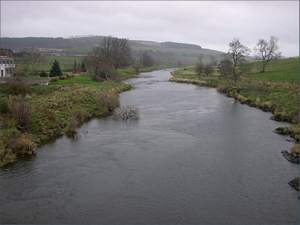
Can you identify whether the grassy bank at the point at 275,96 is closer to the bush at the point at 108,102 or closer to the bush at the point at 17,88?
the bush at the point at 108,102

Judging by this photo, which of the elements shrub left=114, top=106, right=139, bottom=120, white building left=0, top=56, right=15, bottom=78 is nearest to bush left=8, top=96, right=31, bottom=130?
shrub left=114, top=106, right=139, bottom=120

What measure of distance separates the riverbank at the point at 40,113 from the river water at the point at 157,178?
44.6 inches

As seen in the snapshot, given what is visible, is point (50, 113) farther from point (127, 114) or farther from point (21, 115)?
point (127, 114)

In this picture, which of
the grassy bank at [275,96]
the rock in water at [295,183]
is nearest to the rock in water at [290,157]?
the rock in water at [295,183]

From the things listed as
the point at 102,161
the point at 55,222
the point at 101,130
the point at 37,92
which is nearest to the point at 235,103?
the point at 101,130

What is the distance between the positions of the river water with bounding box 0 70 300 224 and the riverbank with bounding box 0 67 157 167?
1132 millimetres

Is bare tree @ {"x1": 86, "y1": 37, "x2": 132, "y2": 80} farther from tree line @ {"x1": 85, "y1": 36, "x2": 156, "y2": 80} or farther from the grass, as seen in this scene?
the grass

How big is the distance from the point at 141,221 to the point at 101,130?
48.4 feet

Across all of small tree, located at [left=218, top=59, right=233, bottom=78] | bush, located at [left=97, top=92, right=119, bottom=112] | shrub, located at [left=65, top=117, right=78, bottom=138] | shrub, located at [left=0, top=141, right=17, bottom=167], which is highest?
small tree, located at [left=218, top=59, right=233, bottom=78]

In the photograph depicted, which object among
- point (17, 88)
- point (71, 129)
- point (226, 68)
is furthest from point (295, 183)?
point (226, 68)

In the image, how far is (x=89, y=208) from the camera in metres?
15.4

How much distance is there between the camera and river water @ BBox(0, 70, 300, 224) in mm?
14891

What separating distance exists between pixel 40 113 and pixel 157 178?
561 inches

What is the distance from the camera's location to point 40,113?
29109 mm
